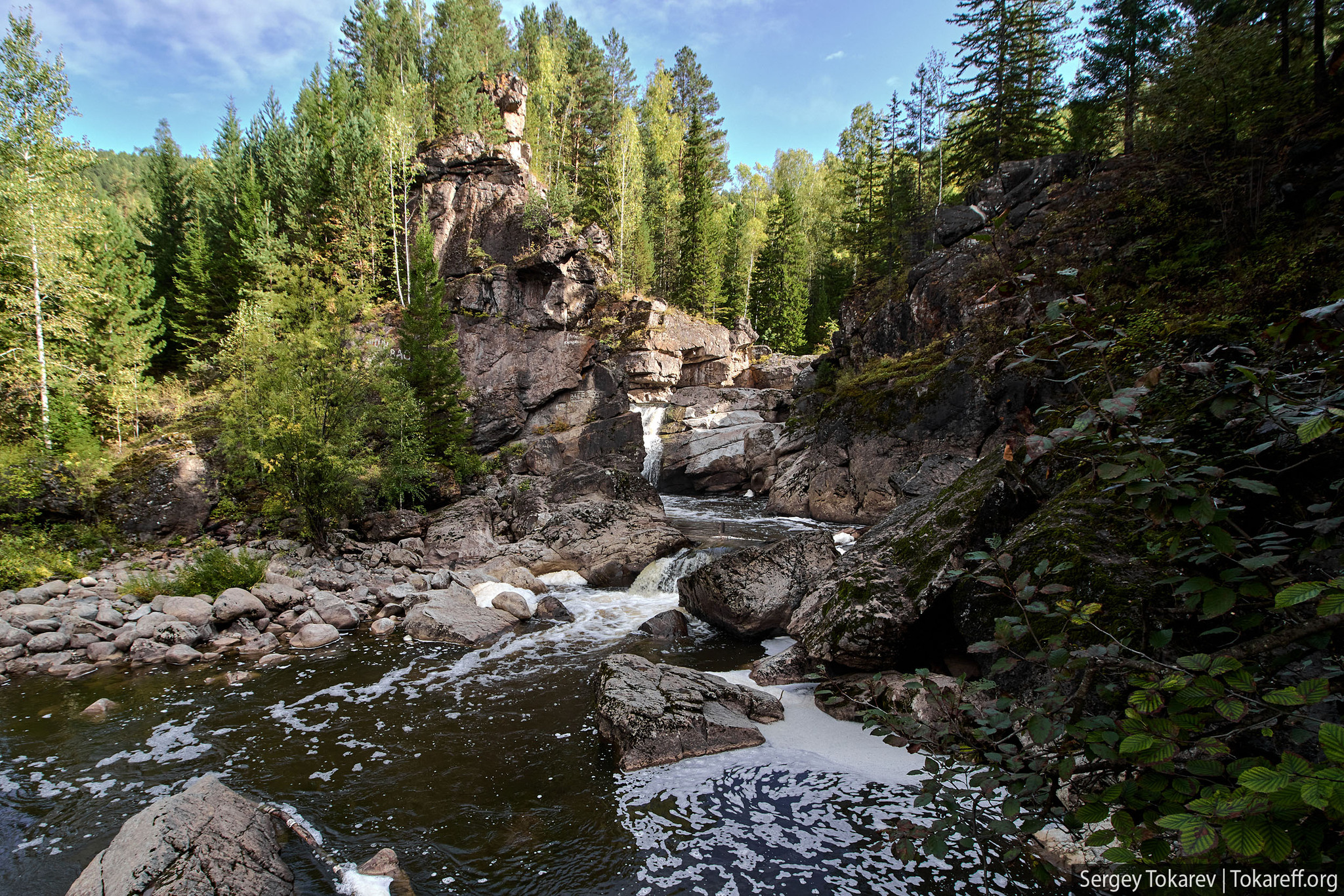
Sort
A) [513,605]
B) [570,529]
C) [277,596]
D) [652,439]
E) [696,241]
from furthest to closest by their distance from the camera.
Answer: [696,241], [652,439], [570,529], [513,605], [277,596]

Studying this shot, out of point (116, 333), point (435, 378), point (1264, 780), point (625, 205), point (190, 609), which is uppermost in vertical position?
point (625, 205)

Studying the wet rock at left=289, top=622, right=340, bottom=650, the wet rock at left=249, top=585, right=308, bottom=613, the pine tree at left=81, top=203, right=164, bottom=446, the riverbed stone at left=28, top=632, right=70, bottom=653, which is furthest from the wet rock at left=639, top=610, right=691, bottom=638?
the pine tree at left=81, top=203, right=164, bottom=446

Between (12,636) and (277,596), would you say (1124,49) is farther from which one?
(12,636)

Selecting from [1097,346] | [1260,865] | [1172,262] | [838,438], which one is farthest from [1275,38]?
[1260,865]

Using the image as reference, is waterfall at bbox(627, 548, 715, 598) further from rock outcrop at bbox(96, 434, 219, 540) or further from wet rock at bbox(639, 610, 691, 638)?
rock outcrop at bbox(96, 434, 219, 540)

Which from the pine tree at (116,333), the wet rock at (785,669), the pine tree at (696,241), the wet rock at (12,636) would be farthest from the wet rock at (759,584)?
the pine tree at (696,241)

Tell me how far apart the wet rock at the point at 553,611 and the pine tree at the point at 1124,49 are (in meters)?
28.5

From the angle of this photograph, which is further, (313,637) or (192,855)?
(313,637)

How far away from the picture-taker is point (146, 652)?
356 inches

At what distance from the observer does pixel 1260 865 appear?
133 cm

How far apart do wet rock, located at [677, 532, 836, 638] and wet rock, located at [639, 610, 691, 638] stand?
19.8 inches

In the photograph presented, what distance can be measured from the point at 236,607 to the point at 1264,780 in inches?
528

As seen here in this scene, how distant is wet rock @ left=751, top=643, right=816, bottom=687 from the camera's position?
7246mm

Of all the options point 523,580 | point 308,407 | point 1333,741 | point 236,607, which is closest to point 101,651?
point 236,607
